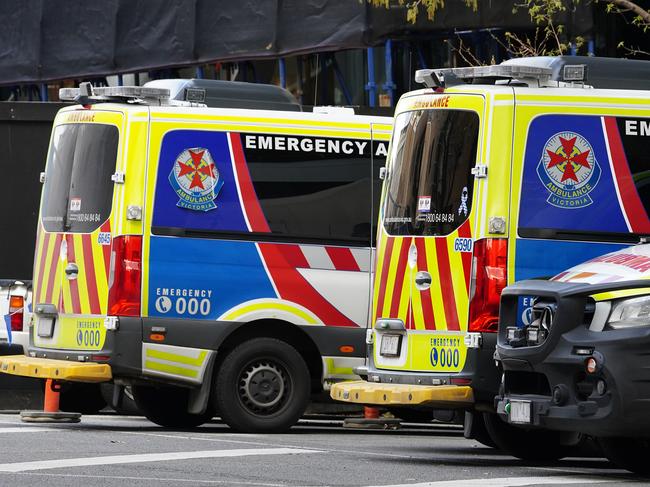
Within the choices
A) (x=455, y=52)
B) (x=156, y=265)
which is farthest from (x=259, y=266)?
(x=455, y=52)

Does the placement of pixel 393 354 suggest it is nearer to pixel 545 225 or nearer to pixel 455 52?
pixel 545 225

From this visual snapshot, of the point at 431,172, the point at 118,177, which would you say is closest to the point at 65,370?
the point at 118,177

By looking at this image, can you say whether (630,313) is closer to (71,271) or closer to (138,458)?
(138,458)

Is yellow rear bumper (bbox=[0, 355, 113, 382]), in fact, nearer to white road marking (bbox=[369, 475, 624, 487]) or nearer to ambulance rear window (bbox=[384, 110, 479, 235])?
ambulance rear window (bbox=[384, 110, 479, 235])

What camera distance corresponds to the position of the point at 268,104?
14.6 metres

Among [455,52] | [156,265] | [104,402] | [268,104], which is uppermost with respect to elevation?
[455,52]

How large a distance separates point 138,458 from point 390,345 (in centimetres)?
201

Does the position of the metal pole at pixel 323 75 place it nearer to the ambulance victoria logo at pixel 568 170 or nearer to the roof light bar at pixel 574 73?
the roof light bar at pixel 574 73

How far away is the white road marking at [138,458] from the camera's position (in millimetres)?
10242

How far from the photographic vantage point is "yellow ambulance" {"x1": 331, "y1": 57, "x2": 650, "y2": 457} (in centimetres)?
1116

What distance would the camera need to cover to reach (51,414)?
46.9 ft

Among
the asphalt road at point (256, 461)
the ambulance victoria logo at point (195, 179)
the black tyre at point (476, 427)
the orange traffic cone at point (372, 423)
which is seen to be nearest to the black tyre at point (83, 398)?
the asphalt road at point (256, 461)

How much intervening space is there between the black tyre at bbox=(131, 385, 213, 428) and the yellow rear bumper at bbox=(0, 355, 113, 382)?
3.61 feet

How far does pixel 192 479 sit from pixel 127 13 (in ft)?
69.6
